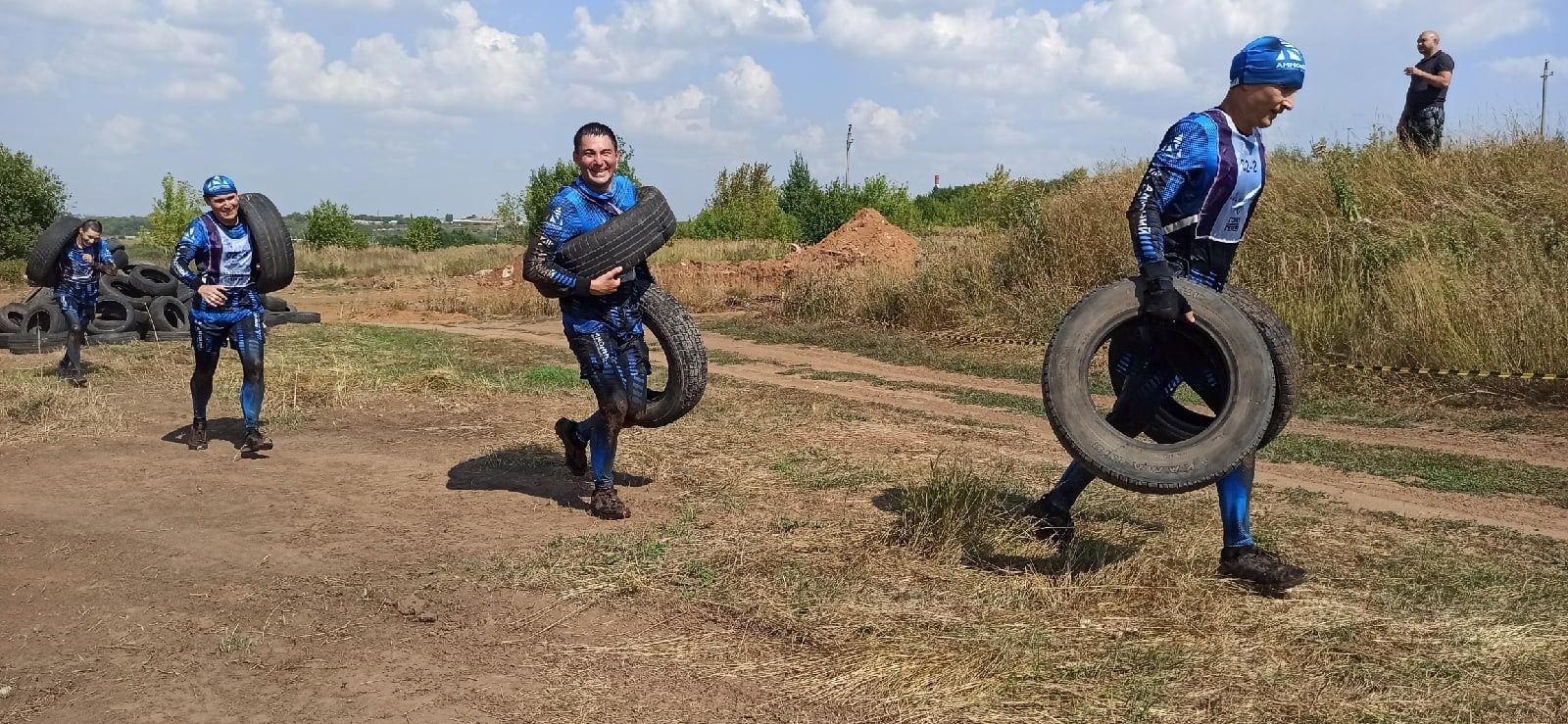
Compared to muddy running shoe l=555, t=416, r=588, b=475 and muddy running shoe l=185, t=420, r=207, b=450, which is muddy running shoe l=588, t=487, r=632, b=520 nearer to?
muddy running shoe l=555, t=416, r=588, b=475

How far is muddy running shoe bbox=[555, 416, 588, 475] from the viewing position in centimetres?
634

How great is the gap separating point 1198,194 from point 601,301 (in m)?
2.77

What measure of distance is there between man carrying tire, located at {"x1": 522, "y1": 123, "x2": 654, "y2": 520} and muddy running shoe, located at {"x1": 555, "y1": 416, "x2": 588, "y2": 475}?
1.05 ft

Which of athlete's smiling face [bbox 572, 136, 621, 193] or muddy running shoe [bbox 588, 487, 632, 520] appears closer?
athlete's smiling face [bbox 572, 136, 621, 193]

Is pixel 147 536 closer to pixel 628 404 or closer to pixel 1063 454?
pixel 628 404

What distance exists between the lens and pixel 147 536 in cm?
552

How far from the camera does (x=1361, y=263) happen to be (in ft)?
40.0

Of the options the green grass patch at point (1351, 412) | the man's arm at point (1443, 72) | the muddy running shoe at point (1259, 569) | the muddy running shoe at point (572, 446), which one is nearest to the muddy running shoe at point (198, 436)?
the muddy running shoe at point (572, 446)

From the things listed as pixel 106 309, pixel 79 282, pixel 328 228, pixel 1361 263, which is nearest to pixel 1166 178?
pixel 1361 263

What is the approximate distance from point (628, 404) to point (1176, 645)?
9.47 feet

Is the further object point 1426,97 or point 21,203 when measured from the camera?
point 21,203

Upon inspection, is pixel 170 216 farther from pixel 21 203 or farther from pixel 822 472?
pixel 822 472

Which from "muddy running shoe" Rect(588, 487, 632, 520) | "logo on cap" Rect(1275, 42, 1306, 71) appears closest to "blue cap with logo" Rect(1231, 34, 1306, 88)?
"logo on cap" Rect(1275, 42, 1306, 71)

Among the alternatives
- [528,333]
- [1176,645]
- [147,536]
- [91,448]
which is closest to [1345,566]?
[1176,645]
